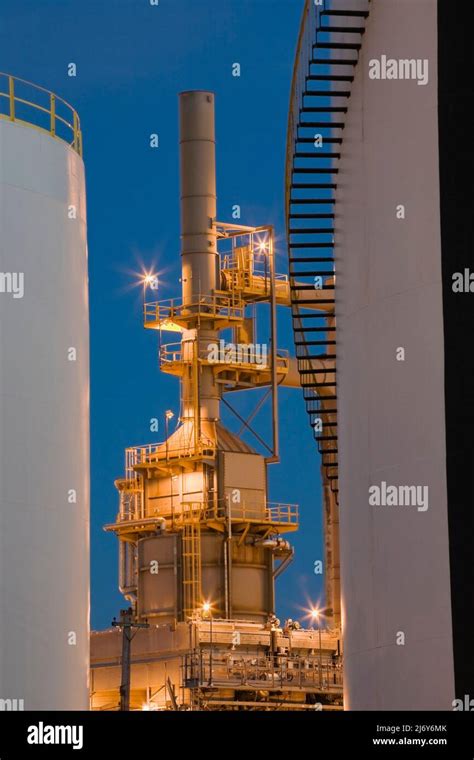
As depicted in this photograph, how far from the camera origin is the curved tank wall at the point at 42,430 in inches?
1085

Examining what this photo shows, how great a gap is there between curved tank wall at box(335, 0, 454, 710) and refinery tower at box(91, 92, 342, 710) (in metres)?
21.9

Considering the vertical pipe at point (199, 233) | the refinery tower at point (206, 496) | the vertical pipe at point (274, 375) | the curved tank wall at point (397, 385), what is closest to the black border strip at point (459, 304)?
the curved tank wall at point (397, 385)

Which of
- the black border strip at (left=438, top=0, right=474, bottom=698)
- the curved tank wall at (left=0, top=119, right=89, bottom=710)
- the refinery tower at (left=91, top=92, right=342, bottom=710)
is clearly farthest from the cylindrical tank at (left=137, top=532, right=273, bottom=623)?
the black border strip at (left=438, top=0, right=474, bottom=698)

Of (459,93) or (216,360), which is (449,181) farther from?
(216,360)

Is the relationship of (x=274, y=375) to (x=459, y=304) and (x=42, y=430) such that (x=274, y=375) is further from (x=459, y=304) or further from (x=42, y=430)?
(x=459, y=304)

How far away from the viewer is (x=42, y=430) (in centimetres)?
2845

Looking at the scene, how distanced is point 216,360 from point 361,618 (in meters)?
29.2

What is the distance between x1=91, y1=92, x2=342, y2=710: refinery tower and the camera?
171 feet

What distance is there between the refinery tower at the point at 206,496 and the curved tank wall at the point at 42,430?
22.5 meters

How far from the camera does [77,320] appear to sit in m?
29.9

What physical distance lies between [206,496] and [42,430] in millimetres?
29154

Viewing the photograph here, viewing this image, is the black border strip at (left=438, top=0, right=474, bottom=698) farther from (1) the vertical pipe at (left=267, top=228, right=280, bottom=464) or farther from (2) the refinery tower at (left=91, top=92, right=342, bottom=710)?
(1) the vertical pipe at (left=267, top=228, right=280, bottom=464)

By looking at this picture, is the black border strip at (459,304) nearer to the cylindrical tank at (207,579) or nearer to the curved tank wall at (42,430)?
the curved tank wall at (42,430)
